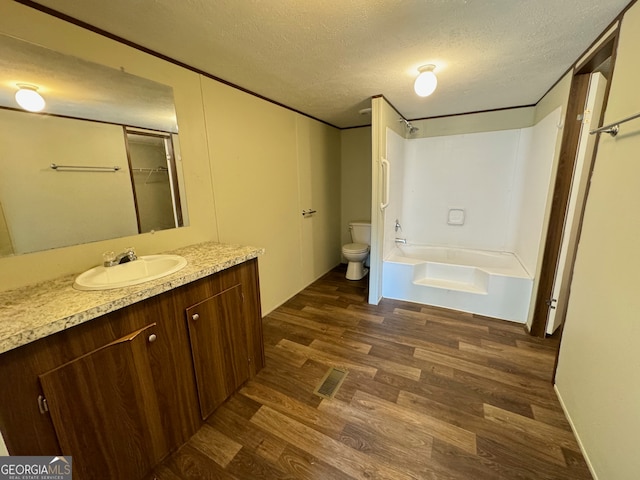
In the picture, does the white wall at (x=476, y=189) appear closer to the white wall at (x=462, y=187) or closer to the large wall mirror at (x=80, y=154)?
the white wall at (x=462, y=187)

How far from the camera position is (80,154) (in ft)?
4.25

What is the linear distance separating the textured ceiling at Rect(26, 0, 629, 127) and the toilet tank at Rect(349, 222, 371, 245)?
5.99ft

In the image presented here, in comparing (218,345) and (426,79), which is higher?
(426,79)

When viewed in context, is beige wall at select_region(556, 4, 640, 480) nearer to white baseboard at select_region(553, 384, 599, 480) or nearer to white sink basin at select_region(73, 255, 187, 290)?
white baseboard at select_region(553, 384, 599, 480)

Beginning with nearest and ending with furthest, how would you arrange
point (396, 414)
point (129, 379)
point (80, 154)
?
point (129, 379), point (80, 154), point (396, 414)

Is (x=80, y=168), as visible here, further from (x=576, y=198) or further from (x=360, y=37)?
(x=576, y=198)

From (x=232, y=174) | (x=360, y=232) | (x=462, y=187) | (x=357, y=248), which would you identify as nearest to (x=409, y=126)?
(x=462, y=187)

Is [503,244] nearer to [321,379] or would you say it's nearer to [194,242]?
[321,379]

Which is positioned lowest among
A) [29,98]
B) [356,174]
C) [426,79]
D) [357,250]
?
[357,250]

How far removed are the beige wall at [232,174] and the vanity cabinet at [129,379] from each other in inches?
21.5

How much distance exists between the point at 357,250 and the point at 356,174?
1.21m

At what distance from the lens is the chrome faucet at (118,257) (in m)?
1.31

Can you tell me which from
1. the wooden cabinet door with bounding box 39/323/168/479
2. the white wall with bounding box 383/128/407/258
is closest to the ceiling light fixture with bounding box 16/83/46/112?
the wooden cabinet door with bounding box 39/323/168/479

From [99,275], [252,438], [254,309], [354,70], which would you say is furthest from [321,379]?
[354,70]
